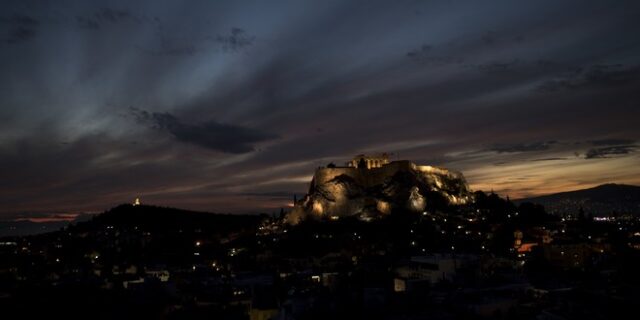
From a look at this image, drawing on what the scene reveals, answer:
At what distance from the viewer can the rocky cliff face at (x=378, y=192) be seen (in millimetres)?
84506

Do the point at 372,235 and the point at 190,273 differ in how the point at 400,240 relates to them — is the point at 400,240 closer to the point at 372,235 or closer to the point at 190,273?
the point at 372,235

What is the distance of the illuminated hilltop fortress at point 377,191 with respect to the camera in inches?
3333

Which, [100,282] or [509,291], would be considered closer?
[509,291]

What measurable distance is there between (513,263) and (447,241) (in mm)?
18079

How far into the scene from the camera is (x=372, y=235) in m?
61.4

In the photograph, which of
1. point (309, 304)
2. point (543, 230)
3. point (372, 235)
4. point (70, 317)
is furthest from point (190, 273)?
point (543, 230)

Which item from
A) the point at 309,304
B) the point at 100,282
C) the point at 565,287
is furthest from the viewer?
the point at 100,282

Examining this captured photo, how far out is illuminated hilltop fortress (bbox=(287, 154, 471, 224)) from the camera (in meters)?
84.7

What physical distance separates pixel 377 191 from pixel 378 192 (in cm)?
53

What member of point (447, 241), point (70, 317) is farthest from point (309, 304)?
point (447, 241)

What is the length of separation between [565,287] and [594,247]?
22.7 m

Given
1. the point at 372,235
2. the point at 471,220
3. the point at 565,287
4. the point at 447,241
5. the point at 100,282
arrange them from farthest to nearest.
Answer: the point at 471,220 → the point at 372,235 → the point at 447,241 → the point at 100,282 → the point at 565,287

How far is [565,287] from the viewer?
21750mm

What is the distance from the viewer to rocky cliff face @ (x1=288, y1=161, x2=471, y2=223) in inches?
3327
